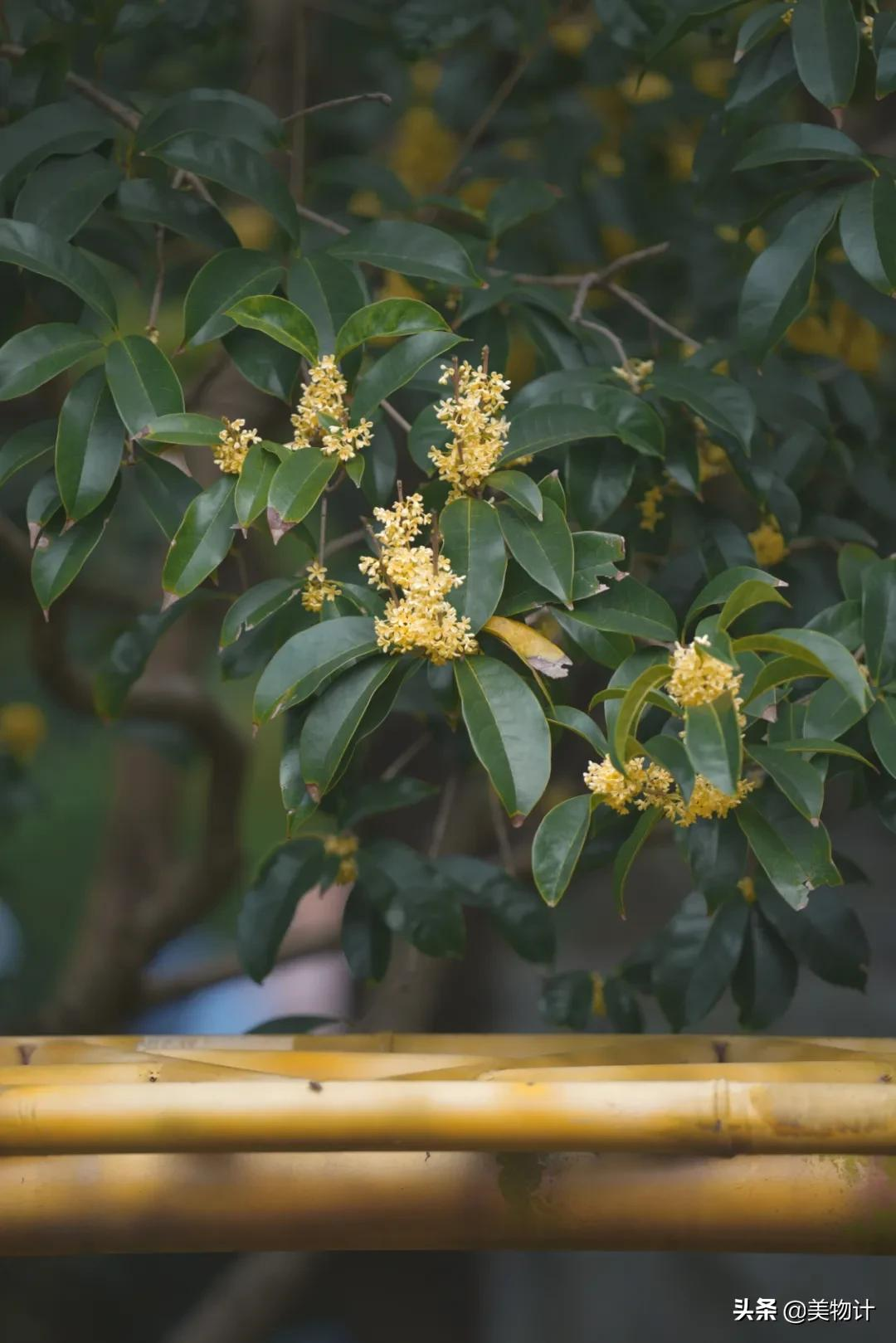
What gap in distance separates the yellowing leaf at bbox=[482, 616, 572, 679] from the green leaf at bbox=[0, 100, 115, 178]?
418mm

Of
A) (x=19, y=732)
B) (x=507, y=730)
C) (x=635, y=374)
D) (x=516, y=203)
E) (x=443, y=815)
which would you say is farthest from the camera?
(x=19, y=732)

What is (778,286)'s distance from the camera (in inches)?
31.0

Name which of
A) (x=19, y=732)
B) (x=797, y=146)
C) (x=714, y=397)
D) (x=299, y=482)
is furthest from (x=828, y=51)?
(x=19, y=732)

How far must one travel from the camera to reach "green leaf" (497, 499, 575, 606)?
648 mm

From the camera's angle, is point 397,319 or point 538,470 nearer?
point 397,319

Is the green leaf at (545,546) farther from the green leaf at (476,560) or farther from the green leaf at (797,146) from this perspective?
the green leaf at (797,146)

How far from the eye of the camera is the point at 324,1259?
1612 millimetres

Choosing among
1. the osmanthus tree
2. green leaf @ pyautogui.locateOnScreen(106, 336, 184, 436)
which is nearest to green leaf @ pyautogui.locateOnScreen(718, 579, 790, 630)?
the osmanthus tree

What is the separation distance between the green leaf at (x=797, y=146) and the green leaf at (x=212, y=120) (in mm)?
298

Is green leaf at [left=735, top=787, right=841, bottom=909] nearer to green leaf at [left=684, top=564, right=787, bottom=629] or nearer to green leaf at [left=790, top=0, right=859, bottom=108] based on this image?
green leaf at [left=684, top=564, right=787, bottom=629]

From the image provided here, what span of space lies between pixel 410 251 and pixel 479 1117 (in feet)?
1.67

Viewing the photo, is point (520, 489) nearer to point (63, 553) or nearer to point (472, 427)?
point (472, 427)

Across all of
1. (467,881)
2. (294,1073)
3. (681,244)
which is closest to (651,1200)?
(294,1073)

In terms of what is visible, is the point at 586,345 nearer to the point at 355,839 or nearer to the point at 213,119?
the point at 213,119
